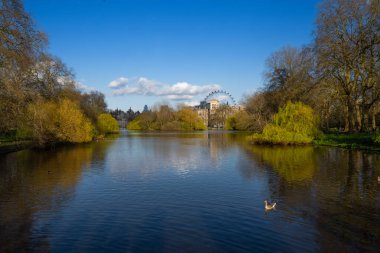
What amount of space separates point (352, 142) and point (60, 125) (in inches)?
1249

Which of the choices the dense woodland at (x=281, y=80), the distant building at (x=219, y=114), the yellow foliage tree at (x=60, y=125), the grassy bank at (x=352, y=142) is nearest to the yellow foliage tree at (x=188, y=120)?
the distant building at (x=219, y=114)

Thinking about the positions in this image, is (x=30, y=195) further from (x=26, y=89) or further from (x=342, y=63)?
(x=342, y=63)

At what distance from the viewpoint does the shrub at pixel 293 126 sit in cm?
3762

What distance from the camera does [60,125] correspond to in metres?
39.2

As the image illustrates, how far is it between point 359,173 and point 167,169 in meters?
11.2

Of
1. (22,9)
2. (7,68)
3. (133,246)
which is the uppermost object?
(22,9)

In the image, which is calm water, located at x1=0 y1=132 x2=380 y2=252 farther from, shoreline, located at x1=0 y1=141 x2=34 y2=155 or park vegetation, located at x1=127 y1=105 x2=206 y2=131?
park vegetation, located at x1=127 y1=105 x2=206 y2=131

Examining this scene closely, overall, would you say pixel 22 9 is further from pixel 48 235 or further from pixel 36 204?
pixel 48 235

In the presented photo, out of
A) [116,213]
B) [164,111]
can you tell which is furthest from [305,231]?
[164,111]

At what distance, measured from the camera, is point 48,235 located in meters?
9.58

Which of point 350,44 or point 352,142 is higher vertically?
point 350,44

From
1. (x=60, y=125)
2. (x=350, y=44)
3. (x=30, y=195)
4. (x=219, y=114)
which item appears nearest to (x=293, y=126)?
(x=350, y=44)

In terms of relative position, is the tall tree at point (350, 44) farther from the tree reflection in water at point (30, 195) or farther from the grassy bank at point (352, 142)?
the tree reflection in water at point (30, 195)

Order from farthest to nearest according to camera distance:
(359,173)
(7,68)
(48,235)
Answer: (7,68) < (359,173) < (48,235)
